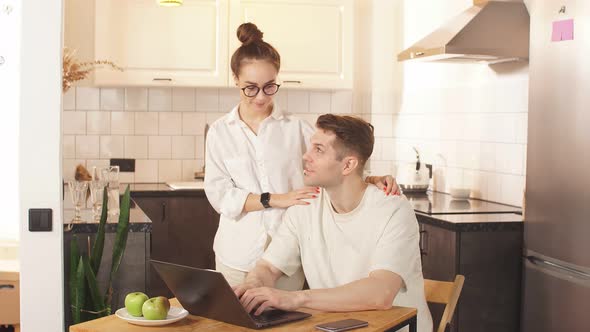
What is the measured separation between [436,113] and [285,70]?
113cm

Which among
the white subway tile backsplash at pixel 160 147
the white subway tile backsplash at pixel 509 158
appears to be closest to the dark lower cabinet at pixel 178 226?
the white subway tile backsplash at pixel 160 147

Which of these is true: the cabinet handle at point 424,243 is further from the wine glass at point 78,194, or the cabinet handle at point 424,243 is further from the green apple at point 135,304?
the green apple at point 135,304

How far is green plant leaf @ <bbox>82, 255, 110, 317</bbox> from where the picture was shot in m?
3.34

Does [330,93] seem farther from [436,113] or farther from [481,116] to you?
[481,116]

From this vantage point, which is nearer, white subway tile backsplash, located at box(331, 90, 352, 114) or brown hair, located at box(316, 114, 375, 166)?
brown hair, located at box(316, 114, 375, 166)

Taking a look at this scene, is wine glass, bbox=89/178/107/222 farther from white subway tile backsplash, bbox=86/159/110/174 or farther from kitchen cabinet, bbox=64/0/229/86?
white subway tile backsplash, bbox=86/159/110/174

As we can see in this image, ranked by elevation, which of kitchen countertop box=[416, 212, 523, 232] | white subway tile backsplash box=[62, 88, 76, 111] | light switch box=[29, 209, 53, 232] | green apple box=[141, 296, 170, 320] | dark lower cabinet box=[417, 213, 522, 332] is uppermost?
white subway tile backsplash box=[62, 88, 76, 111]

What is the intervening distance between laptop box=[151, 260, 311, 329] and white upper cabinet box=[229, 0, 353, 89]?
3.58 meters

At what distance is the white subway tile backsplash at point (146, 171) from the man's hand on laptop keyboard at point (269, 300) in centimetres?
372

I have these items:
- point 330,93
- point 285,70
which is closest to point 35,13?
point 285,70

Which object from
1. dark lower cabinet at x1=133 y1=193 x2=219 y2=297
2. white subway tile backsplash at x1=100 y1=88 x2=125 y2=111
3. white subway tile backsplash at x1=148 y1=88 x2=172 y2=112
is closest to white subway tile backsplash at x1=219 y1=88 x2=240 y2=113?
white subway tile backsplash at x1=148 y1=88 x2=172 y2=112

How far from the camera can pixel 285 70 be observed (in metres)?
5.80

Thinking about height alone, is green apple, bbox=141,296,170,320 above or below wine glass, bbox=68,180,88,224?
below

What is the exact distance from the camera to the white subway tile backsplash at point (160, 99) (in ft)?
19.5
